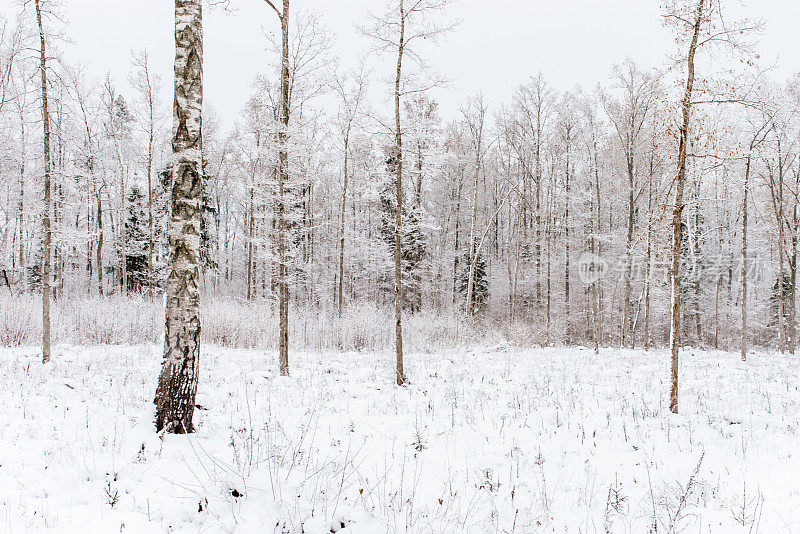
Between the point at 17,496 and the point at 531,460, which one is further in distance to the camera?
the point at 531,460

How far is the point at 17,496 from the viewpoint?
128 inches

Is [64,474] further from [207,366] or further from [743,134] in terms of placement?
[743,134]

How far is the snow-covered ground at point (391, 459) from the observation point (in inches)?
134

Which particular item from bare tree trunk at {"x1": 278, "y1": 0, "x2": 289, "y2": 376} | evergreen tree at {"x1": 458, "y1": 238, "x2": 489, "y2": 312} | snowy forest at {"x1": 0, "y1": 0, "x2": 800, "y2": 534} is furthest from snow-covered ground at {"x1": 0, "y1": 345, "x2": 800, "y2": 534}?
evergreen tree at {"x1": 458, "y1": 238, "x2": 489, "y2": 312}

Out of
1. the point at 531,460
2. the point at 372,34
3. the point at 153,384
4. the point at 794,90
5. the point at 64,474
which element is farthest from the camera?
the point at 794,90

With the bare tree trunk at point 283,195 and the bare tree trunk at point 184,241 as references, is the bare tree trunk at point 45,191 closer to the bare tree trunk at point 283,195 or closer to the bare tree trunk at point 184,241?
the bare tree trunk at point 283,195

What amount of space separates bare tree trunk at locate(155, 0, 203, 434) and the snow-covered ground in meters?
0.41

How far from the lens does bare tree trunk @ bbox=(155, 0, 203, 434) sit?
15.5ft

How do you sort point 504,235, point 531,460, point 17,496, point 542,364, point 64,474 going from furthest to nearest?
point 504,235
point 542,364
point 531,460
point 64,474
point 17,496

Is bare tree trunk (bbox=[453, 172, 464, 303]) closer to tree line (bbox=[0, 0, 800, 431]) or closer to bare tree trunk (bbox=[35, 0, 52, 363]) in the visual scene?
tree line (bbox=[0, 0, 800, 431])

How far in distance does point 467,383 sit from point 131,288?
104 feet

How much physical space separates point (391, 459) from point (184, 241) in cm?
351

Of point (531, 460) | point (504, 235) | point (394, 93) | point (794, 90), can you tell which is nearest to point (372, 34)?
point (394, 93)

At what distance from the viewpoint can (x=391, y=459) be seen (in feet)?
15.9
